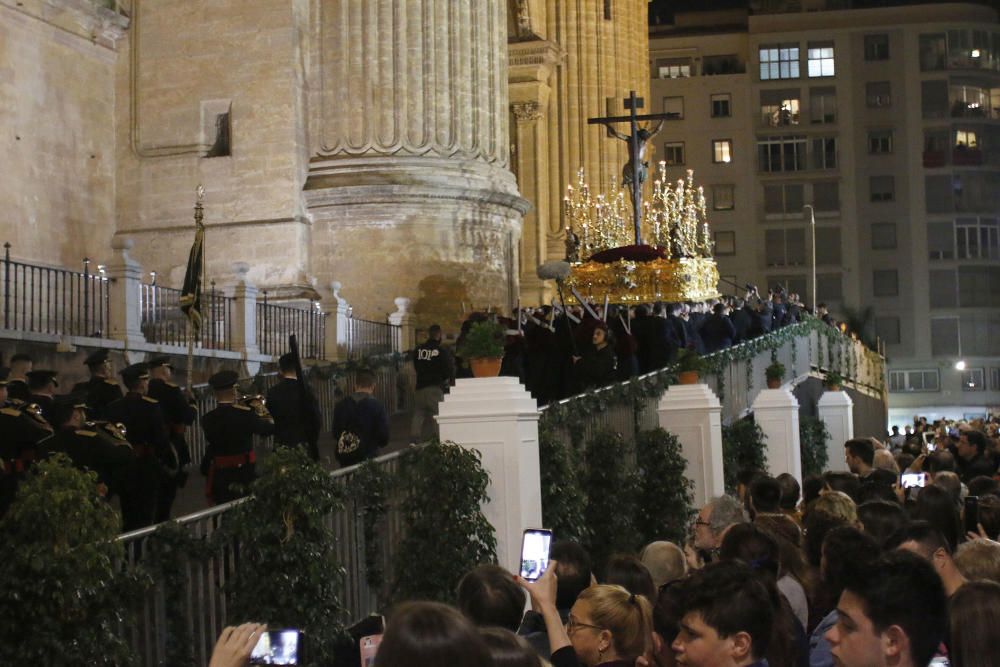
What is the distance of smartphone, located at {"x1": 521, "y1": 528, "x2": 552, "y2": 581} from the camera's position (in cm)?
730

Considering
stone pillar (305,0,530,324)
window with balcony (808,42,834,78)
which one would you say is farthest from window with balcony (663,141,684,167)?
stone pillar (305,0,530,324)

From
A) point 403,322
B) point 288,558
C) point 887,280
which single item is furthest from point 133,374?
point 887,280

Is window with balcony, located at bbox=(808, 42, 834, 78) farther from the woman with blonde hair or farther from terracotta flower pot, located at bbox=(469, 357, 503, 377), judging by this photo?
the woman with blonde hair

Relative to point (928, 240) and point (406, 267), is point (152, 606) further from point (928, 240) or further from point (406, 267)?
point (928, 240)

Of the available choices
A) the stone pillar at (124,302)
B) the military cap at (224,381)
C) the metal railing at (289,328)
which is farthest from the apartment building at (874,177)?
the military cap at (224,381)

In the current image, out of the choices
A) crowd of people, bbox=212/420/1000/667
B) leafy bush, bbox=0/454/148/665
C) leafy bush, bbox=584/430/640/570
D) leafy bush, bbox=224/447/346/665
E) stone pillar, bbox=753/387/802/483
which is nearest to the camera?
crowd of people, bbox=212/420/1000/667

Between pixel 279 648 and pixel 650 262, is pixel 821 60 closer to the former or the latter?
pixel 650 262

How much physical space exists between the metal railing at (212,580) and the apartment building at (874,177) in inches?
2412

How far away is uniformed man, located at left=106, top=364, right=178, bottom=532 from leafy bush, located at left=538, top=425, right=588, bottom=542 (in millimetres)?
2832

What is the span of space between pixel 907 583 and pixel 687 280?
2065 centimetres

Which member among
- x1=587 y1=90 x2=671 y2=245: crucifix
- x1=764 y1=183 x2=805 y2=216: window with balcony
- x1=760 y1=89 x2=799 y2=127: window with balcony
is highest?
x1=760 y1=89 x2=799 y2=127: window with balcony

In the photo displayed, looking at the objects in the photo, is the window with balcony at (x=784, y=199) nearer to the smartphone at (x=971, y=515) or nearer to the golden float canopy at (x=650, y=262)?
the golden float canopy at (x=650, y=262)

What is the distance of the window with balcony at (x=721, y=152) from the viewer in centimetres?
7306

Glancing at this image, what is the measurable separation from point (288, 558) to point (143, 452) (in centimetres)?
396
